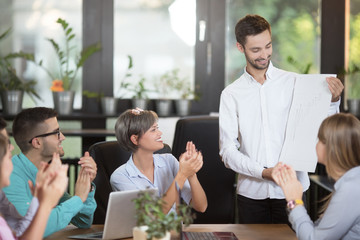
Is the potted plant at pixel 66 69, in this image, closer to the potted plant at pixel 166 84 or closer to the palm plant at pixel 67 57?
the palm plant at pixel 67 57

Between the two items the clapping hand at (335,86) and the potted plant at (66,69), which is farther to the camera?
the potted plant at (66,69)

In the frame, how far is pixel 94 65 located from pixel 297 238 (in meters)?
3.37

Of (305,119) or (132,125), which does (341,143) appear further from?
(132,125)

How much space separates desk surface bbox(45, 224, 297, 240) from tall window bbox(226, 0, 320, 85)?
300cm

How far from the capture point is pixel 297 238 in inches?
87.5

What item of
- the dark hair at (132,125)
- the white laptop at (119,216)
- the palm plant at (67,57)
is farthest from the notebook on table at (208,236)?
the palm plant at (67,57)

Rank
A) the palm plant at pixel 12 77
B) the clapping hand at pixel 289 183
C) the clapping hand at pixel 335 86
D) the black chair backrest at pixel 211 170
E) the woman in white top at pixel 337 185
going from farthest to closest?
the palm plant at pixel 12 77, the black chair backrest at pixel 211 170, the clapping hand at pixel 335 86, the clapping hand at pixel 289 183, the woman in white top at pixel 337 185

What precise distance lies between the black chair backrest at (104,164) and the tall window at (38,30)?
94.4 inches

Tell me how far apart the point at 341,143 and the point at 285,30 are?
336cm

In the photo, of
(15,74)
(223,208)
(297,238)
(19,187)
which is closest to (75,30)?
(15,74)

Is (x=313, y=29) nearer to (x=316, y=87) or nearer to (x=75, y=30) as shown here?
(x=75, y=30)

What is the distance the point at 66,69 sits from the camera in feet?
16.7

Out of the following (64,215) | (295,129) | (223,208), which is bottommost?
(223,208)

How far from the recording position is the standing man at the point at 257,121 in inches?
108
